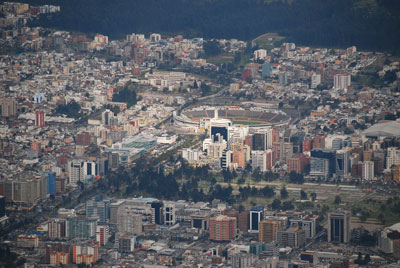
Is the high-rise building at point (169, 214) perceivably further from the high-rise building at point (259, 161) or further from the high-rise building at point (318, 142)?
the high-rise building at point (318, 142)

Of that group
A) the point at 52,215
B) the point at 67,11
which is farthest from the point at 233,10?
the point at 52,215

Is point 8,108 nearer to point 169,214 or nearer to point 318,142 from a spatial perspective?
point 318,142

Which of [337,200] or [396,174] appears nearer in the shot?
[337,200]

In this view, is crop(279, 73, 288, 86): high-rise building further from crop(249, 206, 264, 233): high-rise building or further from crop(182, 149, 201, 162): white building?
crop(249, 206, 264, 233): high-rise building

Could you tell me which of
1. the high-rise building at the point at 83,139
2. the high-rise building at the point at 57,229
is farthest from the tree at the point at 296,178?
the high-rise building at the point at 57,229

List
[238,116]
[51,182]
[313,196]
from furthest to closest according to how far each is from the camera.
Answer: [238,116]
[51,182]
[313,196]

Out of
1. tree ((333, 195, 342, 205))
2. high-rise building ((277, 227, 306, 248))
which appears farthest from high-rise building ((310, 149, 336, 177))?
high-rise building ((277, 227, 306, 248))

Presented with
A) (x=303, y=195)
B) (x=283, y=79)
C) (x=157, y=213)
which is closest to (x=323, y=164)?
(x=303, y=195)
